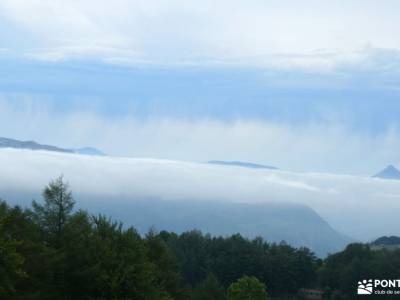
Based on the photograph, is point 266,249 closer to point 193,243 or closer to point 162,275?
point 193,243

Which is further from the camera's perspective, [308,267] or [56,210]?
[308,267]

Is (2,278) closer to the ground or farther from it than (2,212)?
closer to the ground

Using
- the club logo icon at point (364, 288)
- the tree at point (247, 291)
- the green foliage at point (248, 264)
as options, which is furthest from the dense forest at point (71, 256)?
the green foliage at point (248, 264)

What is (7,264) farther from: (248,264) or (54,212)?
(248,264)

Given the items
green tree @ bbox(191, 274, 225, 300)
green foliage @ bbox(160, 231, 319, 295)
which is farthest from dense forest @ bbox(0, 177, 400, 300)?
green foliage @ bbox(160, 231, 319, 295)

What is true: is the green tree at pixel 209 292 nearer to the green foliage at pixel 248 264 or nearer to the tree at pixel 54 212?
the tree at pixel 54 212

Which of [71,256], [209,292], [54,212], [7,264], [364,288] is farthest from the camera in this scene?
[364,288]

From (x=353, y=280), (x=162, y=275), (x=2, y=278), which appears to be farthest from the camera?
(x=353, y=280)

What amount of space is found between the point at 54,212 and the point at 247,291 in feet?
135

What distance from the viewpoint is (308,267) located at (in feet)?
407

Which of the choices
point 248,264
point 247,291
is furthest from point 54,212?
point 248,264

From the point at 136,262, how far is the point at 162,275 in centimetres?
1594

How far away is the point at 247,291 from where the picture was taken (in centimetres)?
8531

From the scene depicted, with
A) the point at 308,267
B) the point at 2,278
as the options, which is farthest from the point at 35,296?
the point at 308,267
